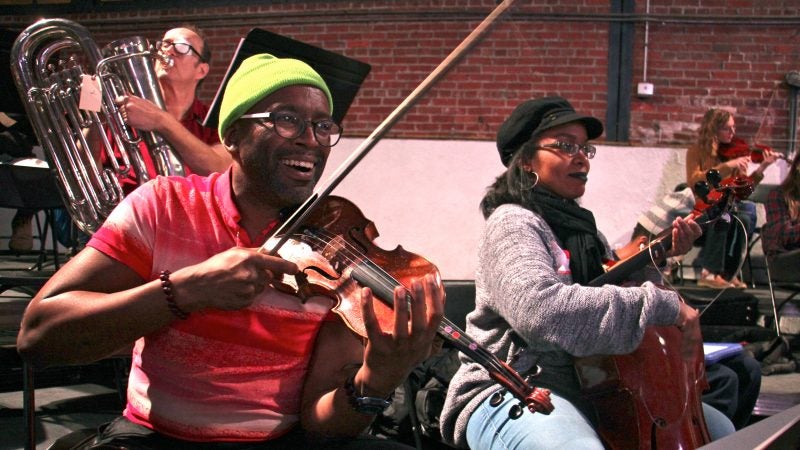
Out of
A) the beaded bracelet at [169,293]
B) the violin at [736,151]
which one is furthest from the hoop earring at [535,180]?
the violin at [736,151]

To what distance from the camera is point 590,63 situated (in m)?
7.63

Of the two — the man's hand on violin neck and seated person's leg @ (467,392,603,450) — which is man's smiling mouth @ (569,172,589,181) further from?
the man's hand on violin neck

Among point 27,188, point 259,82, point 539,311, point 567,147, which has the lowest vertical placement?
point 27,188

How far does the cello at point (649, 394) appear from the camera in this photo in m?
2.09

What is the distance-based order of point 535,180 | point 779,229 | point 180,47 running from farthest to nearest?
point 779,229
point 180,47
point 535,180

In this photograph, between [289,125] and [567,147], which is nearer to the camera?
[289,125]

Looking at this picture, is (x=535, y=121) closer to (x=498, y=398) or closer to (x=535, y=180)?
(x=535, y=180)

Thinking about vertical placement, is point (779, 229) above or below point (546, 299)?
below

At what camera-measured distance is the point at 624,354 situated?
2150 mm

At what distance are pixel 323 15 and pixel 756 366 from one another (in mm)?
5945

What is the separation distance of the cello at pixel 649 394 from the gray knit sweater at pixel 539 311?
54 millimetres

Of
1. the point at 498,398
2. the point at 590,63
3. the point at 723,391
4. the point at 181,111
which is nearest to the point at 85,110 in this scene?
the point at 181,111

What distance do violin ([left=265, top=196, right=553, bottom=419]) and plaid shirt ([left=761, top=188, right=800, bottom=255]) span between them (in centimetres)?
397

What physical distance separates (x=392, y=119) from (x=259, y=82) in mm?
421
